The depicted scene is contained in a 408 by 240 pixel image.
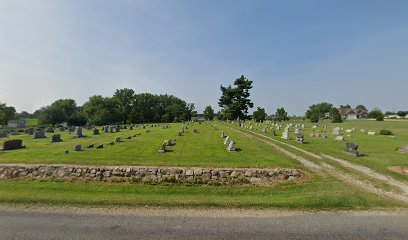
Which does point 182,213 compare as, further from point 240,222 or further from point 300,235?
point 300,235

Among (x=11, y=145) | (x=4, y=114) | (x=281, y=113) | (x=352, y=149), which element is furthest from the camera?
(x=281, y=113)

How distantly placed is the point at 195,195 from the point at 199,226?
2.95 metres

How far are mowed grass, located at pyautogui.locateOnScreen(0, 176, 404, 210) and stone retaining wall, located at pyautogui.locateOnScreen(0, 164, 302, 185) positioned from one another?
683 millimetres

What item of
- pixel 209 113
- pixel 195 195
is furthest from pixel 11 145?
pixel 209 113

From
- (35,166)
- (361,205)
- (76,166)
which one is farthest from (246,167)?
(35,166)

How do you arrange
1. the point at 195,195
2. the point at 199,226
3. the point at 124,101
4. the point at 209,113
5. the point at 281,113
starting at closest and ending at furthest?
the point at 199,226 < the point at 195,195 < the point at 281,113 < the point at 124,101 < the point at 209,113

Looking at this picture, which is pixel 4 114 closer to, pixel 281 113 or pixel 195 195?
pixel 195 195

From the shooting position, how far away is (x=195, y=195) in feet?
31.0

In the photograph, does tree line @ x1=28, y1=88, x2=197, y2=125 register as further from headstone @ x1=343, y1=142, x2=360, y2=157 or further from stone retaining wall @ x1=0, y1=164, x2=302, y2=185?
headstone @ x1=343, y1=142, x2=360, y2=157

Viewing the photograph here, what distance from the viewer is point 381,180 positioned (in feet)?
34.0

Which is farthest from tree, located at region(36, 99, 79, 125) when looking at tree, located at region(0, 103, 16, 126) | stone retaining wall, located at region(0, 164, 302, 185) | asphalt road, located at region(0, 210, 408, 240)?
asphalt road, located at region(0, 210, 408, 240)

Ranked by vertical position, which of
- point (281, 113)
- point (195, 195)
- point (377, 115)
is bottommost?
point (195, 195)

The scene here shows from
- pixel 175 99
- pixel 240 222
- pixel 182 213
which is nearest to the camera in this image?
pixel 240 222

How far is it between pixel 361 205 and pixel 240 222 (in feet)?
15.5
